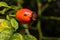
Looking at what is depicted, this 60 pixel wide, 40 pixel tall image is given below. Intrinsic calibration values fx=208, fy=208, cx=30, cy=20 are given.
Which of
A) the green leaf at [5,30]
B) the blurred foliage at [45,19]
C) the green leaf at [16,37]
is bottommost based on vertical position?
the blurred foliage at [45,19]

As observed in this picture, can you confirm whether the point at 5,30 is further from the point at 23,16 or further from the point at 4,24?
the point at 23,16

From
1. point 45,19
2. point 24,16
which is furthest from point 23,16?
point 45,19

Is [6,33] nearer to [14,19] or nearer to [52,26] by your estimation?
[14,19]

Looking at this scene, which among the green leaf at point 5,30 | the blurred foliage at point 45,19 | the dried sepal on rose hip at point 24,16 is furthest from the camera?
the blurred foliage at point 45,19

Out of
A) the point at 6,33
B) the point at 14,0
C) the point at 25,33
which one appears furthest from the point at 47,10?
the point at 6,33

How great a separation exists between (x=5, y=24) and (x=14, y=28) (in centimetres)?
4

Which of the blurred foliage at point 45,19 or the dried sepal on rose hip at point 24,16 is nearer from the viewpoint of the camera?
the dried sepal on rose hip at point 24,16

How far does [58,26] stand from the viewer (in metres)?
1.88

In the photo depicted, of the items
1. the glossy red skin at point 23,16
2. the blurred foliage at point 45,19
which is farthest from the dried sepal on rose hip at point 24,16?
the blurred foliage at point 45,19

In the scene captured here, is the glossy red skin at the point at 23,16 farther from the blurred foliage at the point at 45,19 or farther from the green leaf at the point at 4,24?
the blurred foliage at the point at 45,19

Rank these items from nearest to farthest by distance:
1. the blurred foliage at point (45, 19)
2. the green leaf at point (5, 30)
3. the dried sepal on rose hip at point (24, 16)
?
the green leaf at point (5, 30)
the dried sepal on rose hip at point (24, 16)
the blurred foliage at point (45, 19)

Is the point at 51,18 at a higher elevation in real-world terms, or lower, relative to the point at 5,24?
lower

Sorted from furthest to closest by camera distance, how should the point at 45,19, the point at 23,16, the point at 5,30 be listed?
the point at 45,19 < the point at 23,16 < the point at 5,30

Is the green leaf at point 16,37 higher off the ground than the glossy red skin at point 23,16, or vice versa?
the glossy red skin at point 23,16
